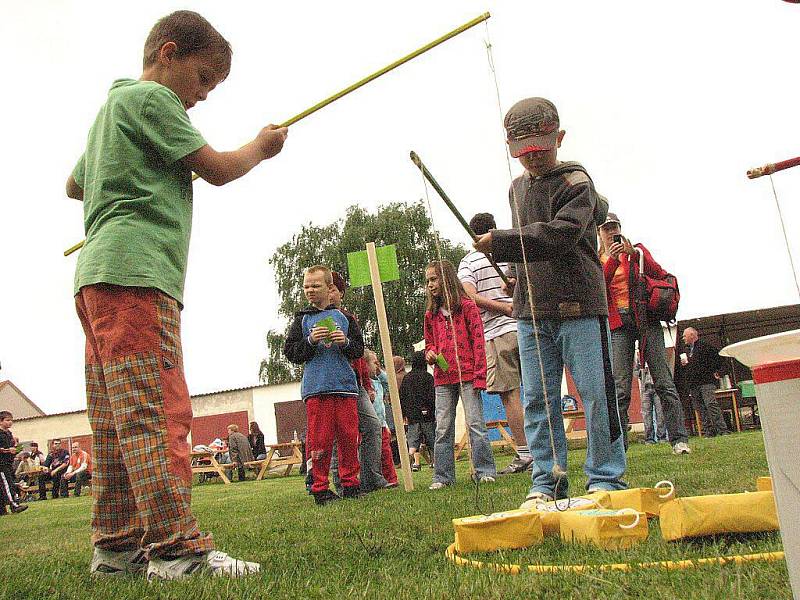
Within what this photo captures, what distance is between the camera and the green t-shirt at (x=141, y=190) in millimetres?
2557

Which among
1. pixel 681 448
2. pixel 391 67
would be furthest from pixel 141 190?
pixel 681 448

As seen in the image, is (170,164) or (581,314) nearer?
(170,164)

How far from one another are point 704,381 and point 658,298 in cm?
679

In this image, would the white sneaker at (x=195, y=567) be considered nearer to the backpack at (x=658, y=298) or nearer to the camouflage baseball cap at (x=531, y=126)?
the camouflage baseball cap at (x=531, y=126)

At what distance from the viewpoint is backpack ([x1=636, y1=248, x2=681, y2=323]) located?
6.42m

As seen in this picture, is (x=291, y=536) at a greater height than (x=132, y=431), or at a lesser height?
lesser

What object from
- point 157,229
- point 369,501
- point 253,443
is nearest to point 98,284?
point 157,229

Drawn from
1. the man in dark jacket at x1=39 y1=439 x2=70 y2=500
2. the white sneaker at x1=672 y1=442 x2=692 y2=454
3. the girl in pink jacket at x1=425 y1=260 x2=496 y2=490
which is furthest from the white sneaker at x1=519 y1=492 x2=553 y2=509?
the man in dark jacket at x1=39 y1=439 x2=70 y2=500

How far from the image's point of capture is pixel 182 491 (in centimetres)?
249

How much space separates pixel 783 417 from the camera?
1150mm

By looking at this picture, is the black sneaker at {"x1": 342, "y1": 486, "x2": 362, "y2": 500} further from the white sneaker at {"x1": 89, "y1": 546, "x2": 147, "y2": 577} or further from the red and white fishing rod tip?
the red and white fishing rod tip

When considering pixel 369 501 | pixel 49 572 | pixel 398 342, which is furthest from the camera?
pixel 398 342

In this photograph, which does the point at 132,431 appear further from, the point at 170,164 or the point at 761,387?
the point at 761,387

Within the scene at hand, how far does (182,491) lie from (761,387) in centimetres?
185
